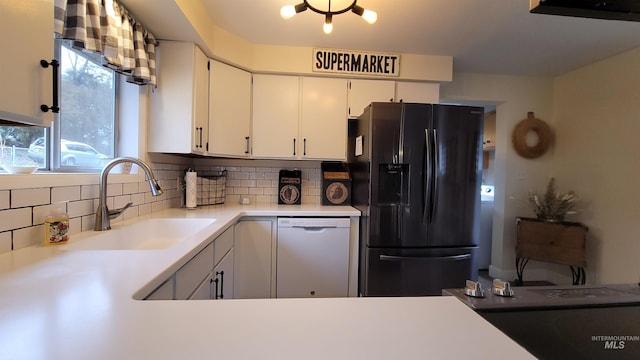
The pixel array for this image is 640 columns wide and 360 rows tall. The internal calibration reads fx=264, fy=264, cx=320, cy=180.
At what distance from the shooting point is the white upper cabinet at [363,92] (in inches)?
96.2

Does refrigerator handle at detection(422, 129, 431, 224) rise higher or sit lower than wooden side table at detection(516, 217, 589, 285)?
higher

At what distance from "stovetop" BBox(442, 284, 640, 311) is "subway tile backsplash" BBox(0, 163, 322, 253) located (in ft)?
4.84

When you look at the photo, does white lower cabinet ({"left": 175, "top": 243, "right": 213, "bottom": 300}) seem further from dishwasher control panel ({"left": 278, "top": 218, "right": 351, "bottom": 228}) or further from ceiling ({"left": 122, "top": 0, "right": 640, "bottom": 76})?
ceiling ({"left": 122, "top": 0, "right": 640, "bottom": 76})

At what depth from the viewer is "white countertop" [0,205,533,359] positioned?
42 cm

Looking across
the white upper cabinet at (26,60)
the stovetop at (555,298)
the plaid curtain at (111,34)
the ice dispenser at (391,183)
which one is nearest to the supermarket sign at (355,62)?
the ice dispenser at (391,183)

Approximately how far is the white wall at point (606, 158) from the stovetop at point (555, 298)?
2295mm

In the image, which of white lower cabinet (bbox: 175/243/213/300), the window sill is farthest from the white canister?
white lower cabinet (bbox: 175/243/213/300)

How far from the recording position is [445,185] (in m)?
2.01

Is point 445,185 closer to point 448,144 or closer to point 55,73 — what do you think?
point 448,144

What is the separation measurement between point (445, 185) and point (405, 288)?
840 mm

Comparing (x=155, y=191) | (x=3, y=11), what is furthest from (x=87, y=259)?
(x=3, y=11)

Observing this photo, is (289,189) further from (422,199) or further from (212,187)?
(422,199)

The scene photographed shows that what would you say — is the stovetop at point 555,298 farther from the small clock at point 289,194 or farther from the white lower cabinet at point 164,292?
the small clock at point 289,194

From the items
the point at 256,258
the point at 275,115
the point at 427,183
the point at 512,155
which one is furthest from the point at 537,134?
the point at 256,258
